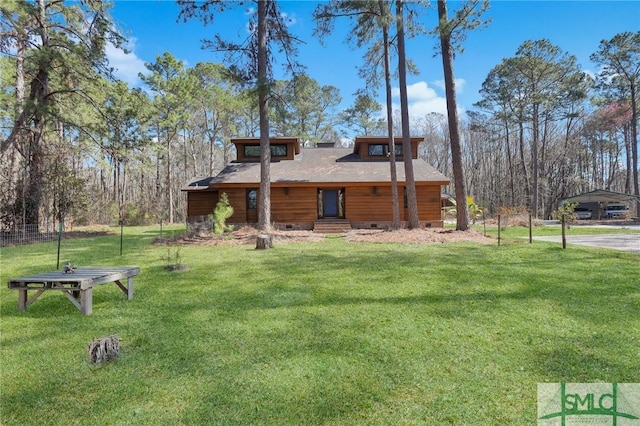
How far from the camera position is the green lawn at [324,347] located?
85.7 inches

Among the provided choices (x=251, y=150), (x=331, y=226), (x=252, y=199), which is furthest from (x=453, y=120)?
(x=251, y=150)

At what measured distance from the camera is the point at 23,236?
11438mm

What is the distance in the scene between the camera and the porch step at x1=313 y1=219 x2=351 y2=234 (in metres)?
14.5

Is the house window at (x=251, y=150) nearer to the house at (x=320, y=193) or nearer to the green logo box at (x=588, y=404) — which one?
the house at (x=320, y=193)

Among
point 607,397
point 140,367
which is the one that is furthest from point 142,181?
point 607,397

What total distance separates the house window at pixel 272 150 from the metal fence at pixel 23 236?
9.81 metres

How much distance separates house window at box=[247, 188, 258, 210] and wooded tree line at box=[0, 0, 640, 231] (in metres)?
3.53

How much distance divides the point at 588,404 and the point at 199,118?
3346 centimetres

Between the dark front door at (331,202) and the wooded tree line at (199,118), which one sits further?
the dark front door at (331,202)

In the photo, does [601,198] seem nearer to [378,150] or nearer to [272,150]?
[378,150]

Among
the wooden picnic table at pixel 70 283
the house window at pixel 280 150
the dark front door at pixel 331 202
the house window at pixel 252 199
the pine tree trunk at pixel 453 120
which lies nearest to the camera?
the wooden picnic table at pixel 70 283

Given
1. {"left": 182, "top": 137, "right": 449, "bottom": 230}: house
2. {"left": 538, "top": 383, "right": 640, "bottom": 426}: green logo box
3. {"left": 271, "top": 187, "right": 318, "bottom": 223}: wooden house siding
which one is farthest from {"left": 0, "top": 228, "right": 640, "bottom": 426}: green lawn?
{"left": 271, "top": 187, "right": 318, "bottom": 223}: wooden house siding

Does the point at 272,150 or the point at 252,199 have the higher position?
the point at 272,150

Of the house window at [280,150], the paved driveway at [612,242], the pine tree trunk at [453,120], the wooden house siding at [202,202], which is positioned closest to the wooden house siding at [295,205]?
the house window at [280,150]
